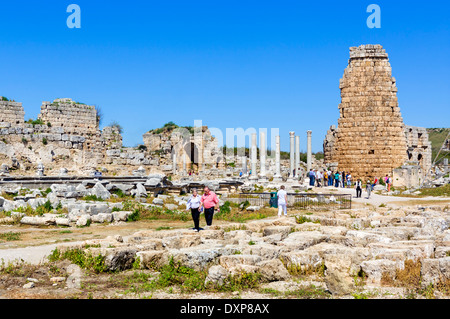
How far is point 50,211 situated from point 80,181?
5.39 metres

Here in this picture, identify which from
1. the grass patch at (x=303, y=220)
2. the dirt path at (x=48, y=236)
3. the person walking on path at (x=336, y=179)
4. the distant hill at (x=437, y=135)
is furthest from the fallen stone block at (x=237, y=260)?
the distant hill at (x=437, y=135)

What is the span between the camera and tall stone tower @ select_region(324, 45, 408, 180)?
31062mm

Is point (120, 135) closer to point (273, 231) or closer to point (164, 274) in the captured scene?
point (273, 231)

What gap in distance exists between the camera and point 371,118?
102 feet

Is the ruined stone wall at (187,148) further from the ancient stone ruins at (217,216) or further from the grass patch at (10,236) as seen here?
the grass patch at (10,236)

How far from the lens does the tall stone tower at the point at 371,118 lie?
102 feet

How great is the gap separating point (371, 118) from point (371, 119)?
7cm

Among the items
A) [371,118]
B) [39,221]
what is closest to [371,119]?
[371,118]

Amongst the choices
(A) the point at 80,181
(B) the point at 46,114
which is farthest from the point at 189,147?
(A) the point at 80,181

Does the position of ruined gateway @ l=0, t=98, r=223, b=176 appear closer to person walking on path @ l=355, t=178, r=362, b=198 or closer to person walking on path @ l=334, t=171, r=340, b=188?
person walking on path @ l=334, t=171, r=340, b=188

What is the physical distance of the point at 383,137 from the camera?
31.0 meters

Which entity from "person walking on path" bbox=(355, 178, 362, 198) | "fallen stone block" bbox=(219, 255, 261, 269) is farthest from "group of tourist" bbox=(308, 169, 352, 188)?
"fallen stone block" bbox=(219, 255, 261, 269)

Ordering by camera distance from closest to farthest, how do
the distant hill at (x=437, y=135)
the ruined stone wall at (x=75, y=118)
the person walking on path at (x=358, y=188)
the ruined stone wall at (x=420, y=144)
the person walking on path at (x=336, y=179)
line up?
1. the person walking on path at (x=358, y=188)
2. the ruined stone wall at (x=75, y=118)
3. the person walking on path at (x=336, y=179)
4. the ruined stone wall at (x=420, y=144)
5. the distant hill at (x=437, y=135)

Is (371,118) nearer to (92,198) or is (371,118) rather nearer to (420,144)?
(420,144)
